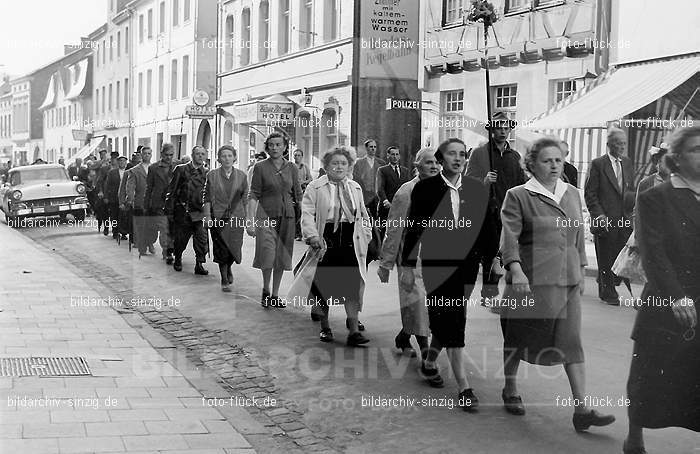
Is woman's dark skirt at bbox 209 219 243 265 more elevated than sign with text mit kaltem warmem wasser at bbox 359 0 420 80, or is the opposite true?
sign with text mit kaltem warmem wasser at bbox 359 0 420 80

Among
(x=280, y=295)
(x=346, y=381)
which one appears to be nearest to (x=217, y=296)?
(x=280, y=295)

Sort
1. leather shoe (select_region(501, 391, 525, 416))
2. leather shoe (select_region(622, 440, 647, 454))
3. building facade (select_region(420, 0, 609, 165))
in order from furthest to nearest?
building facade (select_region(420, 0, 609, 165)) < leather shoe (select_region(501, 391, 525, 416)) < leather shoe (select_region(622, 440, 647, 454))

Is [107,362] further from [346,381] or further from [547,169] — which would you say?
[547,169]

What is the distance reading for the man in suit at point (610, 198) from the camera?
11016mm

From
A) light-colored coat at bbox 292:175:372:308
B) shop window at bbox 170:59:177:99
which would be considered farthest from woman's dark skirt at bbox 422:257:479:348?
shop window at bbox 170:59:177:99

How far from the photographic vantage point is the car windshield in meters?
27.6

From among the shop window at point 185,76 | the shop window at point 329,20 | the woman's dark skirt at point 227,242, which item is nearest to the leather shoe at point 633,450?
the woman's dark skirt at point 227,242

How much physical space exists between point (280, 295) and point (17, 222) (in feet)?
54.4

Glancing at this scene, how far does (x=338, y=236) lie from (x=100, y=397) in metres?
2.81

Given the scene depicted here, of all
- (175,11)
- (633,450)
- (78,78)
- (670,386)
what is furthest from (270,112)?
(78,78)

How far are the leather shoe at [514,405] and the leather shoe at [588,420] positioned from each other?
50 cm

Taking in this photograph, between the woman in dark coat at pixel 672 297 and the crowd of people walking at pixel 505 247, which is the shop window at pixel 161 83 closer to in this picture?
the crowd of people walking at pixel 505 247

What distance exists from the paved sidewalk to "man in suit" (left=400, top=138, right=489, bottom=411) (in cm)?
153

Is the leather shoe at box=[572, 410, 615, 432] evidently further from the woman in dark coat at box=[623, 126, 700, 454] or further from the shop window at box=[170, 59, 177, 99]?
the shop window at box=[170, 59, 177, 99]
